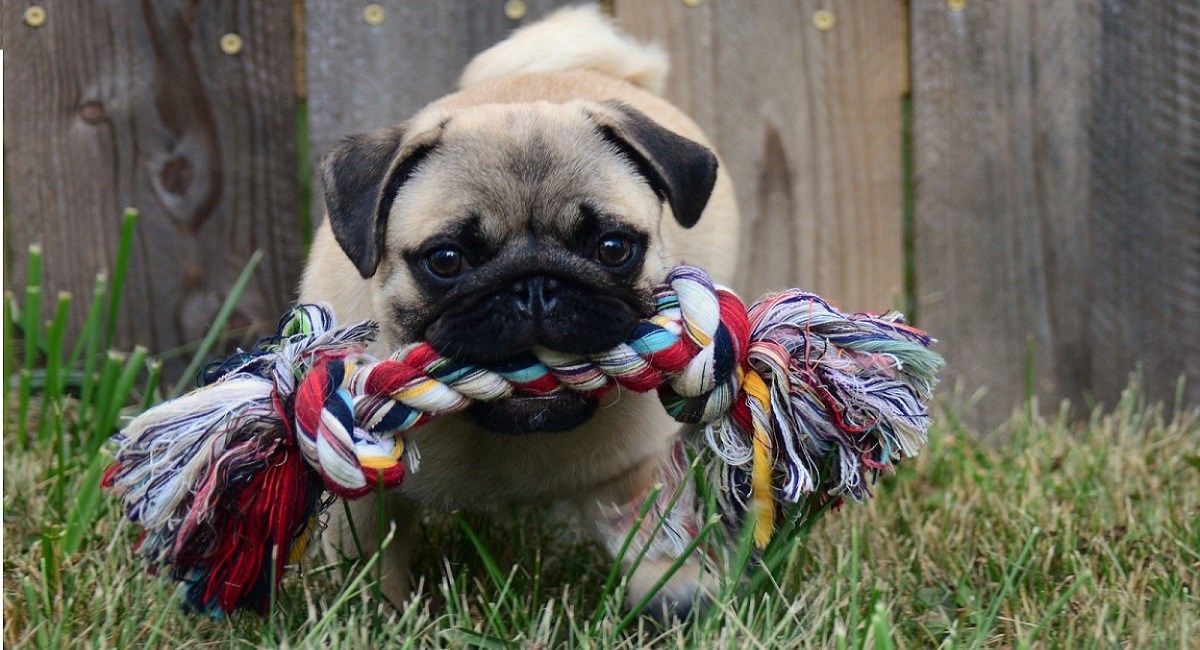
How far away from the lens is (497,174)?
96.4 inches

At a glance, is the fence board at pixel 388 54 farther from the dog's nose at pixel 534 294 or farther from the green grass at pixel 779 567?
the dog's nose at pixel 534 294

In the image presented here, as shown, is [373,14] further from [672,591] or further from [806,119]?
[672,591]

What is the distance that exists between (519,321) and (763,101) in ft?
6.90

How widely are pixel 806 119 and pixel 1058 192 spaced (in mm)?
882

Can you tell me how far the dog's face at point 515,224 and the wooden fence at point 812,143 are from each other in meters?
1.42

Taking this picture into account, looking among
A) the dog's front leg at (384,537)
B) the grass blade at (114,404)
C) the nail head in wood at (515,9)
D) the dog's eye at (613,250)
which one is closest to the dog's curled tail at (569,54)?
the nail head in wood at (515,9)

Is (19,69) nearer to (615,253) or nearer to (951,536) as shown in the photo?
(615,253)

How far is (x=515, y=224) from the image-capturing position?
2379mm

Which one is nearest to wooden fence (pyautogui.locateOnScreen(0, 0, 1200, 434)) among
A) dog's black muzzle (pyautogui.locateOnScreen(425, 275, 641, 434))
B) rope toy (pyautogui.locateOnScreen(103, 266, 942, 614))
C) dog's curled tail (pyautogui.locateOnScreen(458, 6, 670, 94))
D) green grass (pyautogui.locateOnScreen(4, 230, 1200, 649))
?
dog's curled tail (pyautogui.locateOnScreen(458, 6, 670, 94))

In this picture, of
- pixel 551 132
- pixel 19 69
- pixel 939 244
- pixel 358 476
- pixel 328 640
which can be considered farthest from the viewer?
pixel 939 244

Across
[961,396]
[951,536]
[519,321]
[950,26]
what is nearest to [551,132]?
[519,321]

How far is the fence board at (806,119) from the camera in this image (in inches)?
158

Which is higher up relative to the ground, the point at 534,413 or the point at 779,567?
the point at 534,413

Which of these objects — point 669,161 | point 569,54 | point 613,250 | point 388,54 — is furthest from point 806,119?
point 613,250
